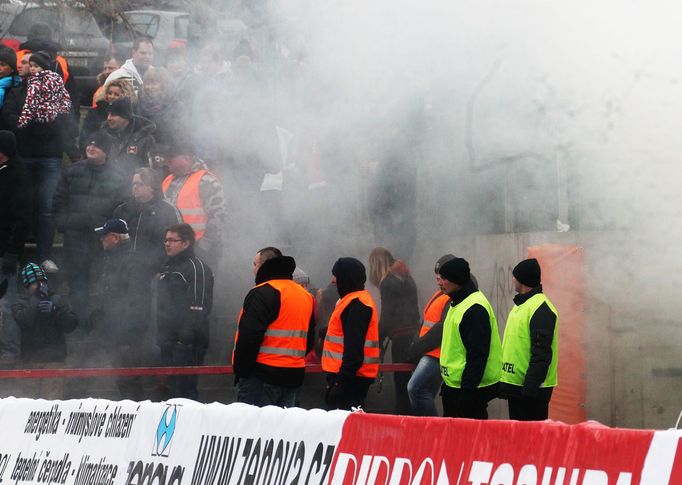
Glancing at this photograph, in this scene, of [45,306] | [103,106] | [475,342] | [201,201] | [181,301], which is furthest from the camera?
[103,106]

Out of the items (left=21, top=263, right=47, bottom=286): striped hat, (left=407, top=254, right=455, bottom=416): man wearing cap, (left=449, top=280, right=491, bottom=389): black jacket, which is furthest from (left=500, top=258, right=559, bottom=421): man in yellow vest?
(left=21, top=263, right=47, bottom=286): striped hat

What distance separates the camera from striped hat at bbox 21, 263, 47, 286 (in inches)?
372

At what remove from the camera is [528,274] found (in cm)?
710

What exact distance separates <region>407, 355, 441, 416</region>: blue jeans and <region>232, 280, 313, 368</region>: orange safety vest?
1.25 meters

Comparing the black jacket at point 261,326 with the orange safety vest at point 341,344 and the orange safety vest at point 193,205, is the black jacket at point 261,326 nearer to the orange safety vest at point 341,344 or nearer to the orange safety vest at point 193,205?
the orange safety vest at point 341,344

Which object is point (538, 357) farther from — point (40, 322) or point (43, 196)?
point (43, 196)

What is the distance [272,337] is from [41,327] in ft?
9.66

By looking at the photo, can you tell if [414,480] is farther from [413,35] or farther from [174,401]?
[413,35]

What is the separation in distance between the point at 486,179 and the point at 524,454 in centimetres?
531

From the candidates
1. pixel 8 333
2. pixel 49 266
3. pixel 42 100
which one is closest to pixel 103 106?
pixel 42 100

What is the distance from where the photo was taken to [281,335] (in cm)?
720

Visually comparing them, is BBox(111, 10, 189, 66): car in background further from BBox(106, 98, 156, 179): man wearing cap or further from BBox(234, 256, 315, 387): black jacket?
BBox(234, 256, 315, 387): black jacket

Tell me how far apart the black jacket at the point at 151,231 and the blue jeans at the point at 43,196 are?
102 cm

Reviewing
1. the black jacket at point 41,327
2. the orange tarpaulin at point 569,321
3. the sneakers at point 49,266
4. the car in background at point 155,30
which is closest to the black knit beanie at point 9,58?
the car in background at point 155,30
